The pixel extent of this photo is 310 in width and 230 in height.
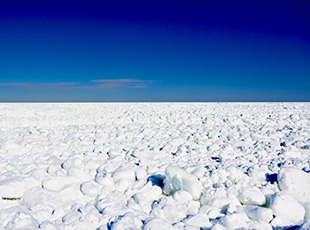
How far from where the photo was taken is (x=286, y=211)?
6.49 feet

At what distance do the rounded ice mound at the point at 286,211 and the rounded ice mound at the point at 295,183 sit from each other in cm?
17

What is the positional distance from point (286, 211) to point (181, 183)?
0.82 metres

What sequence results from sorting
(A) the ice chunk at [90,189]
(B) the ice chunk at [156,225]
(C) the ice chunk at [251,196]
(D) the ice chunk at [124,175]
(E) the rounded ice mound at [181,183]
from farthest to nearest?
(D) the ice chunk at [124,175] < (A) the ice chunk at [90,189] < (E) the rounded ice mound at [181,183] < (C) the ice chunk at [251,196] < (B) the ice chunk at [156,225]

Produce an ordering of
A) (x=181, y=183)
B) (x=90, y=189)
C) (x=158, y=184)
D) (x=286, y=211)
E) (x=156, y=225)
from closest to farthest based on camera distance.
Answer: (x=156, y=225) < (x=286, y=211) < (x=181, y=183) < (x=90, y=189) < (x=158, y=184)

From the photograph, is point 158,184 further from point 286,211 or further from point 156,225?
point 286,211

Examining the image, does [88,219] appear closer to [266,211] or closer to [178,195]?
[178,195]

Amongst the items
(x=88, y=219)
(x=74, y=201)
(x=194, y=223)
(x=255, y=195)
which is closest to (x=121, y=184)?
(x=74, y=201)

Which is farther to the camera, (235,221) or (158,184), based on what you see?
(158,184)

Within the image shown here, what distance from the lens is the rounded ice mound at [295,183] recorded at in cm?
218

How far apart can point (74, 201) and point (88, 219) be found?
0.37 metres

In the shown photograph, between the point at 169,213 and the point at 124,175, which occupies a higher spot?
the point at 124,175

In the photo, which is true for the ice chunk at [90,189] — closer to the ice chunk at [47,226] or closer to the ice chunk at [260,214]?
the ice chunk at [47,226]

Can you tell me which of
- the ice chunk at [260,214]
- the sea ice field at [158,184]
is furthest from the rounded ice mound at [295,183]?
the ice chunk at [260,214]

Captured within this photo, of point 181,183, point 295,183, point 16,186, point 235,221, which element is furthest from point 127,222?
point 295,183
